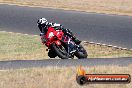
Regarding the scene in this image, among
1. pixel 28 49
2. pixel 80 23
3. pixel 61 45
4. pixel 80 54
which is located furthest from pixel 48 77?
pixel 80 23

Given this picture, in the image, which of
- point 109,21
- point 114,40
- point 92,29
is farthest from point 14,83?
point 109,21

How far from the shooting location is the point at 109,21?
86.7 feet

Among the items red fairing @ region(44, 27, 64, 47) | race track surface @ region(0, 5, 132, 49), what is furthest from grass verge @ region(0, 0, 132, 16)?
red fairing @ region(44, 27, 64, 47)

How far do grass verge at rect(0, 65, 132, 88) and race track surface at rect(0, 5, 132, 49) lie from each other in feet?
24.2

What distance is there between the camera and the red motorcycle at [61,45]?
Result: 17531 mm

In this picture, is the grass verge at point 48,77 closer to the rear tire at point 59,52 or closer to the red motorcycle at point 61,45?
A: the rear tire at point 59,52

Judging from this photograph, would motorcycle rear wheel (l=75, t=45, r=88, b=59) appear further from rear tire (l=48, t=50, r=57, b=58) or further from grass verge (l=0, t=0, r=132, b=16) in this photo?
grass verge (l=0, t=0, r=132, b=16)

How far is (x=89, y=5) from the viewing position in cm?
3089

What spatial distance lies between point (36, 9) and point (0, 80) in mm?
16253

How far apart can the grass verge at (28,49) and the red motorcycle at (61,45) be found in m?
1.29

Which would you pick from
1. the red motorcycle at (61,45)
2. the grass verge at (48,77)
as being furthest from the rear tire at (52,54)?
the grass verge at (48,77)

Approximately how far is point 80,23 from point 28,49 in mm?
5705

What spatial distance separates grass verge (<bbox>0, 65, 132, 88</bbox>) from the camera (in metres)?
12.9

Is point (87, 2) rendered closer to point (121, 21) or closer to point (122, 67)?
point (121, 21)
